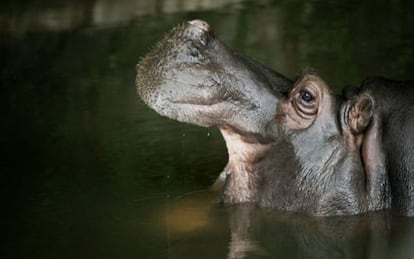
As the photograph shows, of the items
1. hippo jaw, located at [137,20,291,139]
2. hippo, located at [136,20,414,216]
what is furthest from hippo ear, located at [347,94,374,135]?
hippo jaw, located at [137,20,291,139]

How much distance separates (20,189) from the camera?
6969 mm

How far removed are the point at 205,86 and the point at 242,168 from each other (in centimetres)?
54

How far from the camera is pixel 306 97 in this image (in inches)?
241

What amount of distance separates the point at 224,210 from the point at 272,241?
21.4 inches

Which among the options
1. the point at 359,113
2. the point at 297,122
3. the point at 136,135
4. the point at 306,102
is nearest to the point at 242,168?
the point at 297,122

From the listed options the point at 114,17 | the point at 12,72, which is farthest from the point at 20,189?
the point at 114,17

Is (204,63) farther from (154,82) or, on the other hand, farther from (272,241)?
(272,241)

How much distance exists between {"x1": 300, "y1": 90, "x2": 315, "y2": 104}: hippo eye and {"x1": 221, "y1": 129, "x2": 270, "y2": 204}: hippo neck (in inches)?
12.3

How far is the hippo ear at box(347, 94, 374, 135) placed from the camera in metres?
5.98

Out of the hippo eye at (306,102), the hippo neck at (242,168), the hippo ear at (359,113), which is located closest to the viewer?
the hippo ear at (359,113)

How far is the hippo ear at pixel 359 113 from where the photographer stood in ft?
19.6

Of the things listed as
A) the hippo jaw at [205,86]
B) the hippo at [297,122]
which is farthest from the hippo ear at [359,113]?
the hippo jaw at [205,86]

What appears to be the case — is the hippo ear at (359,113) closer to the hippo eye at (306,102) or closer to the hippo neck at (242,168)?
the hippo eye at (306,102)

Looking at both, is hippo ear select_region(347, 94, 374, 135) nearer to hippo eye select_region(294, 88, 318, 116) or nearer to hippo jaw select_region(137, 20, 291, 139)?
hippo eye select_region(294, 88, 318, 116)
